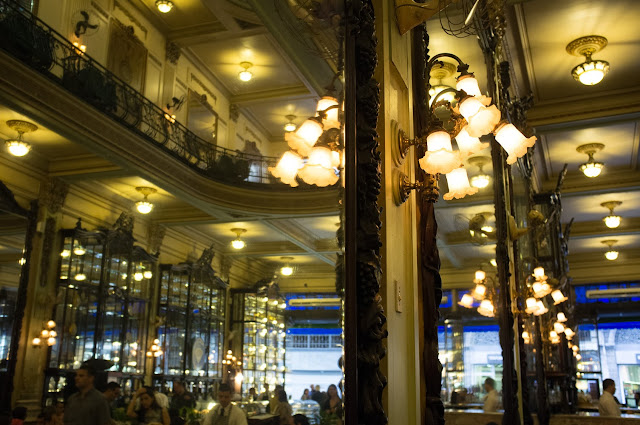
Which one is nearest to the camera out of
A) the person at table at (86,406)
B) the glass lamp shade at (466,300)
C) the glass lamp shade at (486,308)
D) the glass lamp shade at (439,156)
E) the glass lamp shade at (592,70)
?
the person at table at (86,406)

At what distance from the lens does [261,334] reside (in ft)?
4.31

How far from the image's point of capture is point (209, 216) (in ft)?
4.39

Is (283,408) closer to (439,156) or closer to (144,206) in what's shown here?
(144,206)

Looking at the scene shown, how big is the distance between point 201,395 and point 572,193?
10.4 meters

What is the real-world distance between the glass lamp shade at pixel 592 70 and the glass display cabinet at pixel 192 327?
6.32 m

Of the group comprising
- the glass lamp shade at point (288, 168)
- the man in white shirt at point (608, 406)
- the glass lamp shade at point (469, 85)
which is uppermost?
the glass lamp shade at point (469, 85)

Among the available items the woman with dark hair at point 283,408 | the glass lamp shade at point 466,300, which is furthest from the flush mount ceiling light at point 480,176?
the woman with dark hair at point 283,408

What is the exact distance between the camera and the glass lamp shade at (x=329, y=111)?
170 cm

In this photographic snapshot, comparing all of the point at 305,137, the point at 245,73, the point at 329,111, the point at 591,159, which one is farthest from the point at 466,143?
the point at 591,159

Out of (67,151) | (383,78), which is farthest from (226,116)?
(383,78)

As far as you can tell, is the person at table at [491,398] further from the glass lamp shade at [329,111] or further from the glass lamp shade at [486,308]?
the glass lamp shade at [329,111]

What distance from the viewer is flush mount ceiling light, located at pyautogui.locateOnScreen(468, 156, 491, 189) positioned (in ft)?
18.5

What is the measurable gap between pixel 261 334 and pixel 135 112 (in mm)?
652

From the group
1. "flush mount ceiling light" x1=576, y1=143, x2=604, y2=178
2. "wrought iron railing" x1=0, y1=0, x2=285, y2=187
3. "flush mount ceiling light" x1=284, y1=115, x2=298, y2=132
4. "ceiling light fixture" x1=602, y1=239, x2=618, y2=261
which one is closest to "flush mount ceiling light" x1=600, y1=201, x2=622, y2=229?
"flush mount ceiling light" x1=576, y1=143, x2=604, y2=178
